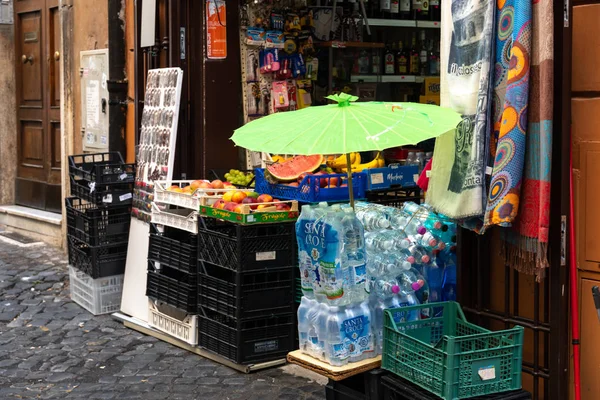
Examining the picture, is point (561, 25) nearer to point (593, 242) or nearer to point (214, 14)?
point (593, 242)

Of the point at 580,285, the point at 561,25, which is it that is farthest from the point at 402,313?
the point at 561,25

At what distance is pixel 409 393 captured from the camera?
4.27 metres

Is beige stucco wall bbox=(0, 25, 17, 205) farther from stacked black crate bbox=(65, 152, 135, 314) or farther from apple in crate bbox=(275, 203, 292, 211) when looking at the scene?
apple in crate bbox=(275, 203, 292, 211)

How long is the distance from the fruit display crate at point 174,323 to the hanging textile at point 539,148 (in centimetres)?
312

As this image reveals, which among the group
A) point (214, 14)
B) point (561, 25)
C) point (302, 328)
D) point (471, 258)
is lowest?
point (302, 328)

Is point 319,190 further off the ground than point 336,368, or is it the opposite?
point 319,190

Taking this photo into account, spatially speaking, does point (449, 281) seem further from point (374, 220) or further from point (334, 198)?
point (334, 198)

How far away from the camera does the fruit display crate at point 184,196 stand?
21.7ft

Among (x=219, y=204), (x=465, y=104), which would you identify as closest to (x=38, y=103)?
(x=219, y=204)

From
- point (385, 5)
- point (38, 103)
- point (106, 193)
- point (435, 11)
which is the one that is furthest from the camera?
point (38, 103)

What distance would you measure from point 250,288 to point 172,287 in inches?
34.7

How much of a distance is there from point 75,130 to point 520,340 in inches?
275

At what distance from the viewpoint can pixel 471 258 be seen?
492cm

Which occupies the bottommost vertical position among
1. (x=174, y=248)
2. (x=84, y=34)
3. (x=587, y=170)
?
(x=174, y=248)
